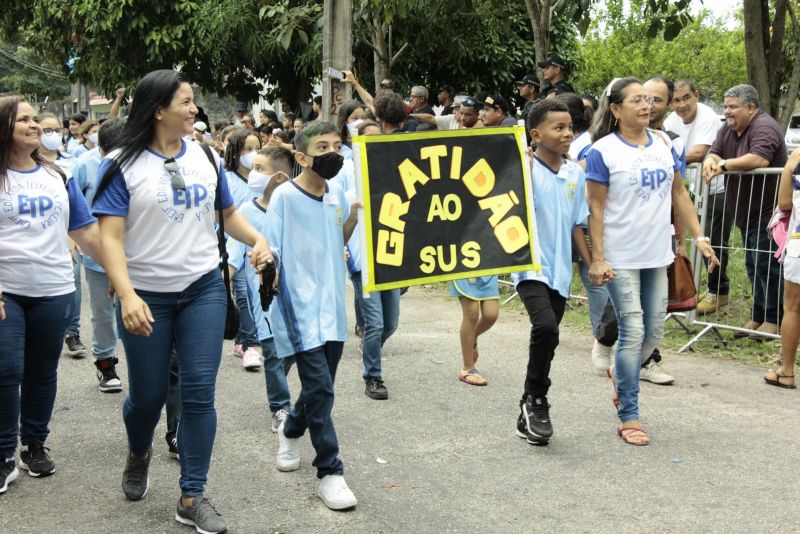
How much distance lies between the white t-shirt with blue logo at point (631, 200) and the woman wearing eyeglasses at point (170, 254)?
2.11m

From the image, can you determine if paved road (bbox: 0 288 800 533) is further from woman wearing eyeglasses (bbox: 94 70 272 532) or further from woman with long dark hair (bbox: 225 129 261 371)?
woman wearing eyeglasses (bbox: 94 70 272 532)

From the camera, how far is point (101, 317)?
6.86 metres

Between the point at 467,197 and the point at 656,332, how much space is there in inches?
54.9

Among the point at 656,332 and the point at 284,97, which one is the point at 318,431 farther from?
the point at 284,97

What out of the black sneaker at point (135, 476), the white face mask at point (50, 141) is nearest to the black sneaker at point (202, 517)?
the black sneaker at point (135, 476)

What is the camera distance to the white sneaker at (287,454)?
4.99m

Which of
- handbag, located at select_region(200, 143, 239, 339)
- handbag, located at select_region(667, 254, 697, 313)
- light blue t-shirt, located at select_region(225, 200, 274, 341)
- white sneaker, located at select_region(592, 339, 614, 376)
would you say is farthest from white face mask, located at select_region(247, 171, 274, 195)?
white sneaker, located at select_region(592, 339, 614, 376)

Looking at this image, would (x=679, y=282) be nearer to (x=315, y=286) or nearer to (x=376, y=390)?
(x=376, y=390)

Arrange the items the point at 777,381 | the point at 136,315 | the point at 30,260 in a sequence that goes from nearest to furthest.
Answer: the point at 136,315
the point at 30,260
the point at 777,381

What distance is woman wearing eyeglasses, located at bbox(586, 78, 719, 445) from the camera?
5.38m

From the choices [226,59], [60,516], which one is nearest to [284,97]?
[226,59]

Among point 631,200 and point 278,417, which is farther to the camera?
point 278,417

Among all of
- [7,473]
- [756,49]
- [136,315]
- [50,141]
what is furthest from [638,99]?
[756,49]

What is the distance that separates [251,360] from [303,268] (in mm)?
2966
